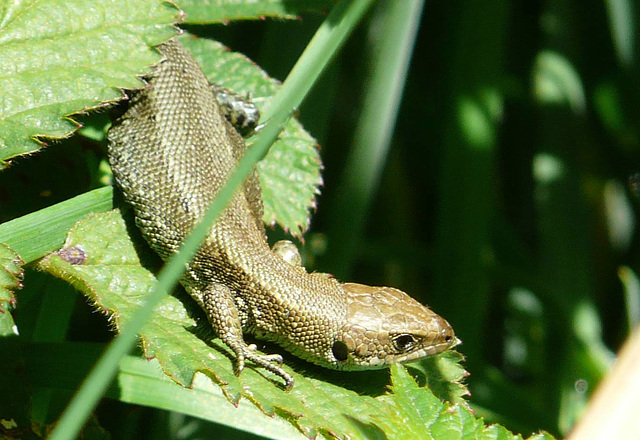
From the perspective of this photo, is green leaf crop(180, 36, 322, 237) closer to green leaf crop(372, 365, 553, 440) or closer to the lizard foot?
the lizard foot

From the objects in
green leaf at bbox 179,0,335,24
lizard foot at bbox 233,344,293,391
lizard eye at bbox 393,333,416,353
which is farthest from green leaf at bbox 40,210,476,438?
green leaf at bbox 179,0,335,24

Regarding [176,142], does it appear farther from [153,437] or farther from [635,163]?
[635,163]

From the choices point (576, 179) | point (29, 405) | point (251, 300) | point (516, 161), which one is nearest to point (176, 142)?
point (251, 300)

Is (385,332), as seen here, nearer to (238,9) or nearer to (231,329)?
(231,329)

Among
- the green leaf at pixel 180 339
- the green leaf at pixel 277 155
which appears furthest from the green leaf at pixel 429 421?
the green leaf at pixel 277 155

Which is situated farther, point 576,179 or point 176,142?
point 576,179

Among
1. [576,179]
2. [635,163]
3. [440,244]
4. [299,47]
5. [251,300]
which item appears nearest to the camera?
[251,300]
